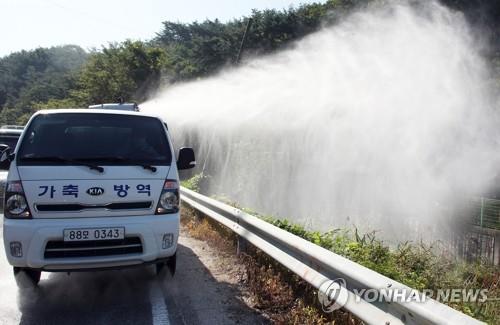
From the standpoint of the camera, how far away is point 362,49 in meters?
15.1

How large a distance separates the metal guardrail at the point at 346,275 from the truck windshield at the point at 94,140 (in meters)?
1.48

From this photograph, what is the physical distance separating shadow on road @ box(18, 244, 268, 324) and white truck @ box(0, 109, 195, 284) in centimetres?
41

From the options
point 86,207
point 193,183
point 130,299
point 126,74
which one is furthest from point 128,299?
point 126,74

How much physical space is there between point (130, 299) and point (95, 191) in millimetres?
1238

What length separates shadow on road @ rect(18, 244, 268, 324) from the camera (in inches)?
166

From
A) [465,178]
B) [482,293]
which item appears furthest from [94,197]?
[465,178]

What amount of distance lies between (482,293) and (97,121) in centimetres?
451

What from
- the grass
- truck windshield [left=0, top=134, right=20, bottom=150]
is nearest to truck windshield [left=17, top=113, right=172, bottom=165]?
the grass

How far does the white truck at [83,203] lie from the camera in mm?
4316

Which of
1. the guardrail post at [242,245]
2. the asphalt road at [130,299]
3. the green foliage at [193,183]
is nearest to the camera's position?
the asphalt road at [130,299]

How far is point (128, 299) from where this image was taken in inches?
186

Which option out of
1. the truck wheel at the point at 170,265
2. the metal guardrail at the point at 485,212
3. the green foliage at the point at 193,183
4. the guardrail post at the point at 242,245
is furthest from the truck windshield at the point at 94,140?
the metal guardrail at the point at 485,212

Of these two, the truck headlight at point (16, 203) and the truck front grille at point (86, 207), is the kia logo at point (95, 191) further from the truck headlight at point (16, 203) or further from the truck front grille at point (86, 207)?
the truck headlight at point (16, 203)

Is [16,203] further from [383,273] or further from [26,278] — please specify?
[383,273]
